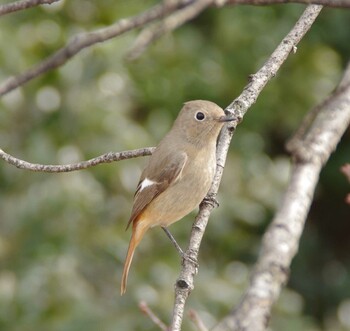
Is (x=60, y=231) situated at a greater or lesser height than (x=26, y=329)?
greater

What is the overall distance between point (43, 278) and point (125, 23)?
3652mm

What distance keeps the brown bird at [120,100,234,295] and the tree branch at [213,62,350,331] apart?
2294 millimetres

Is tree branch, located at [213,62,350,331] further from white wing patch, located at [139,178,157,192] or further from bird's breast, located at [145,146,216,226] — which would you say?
white wing patch, located at [139,178,157,192]

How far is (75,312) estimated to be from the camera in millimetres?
4559

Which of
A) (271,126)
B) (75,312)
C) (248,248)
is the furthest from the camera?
(271,126)

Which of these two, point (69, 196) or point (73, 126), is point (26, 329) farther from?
point (73, 126)

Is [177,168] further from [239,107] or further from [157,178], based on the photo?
[239,107]

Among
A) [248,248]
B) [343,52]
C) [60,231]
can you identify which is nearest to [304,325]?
[248,248]

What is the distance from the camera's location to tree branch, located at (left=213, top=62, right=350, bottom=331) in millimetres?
1028

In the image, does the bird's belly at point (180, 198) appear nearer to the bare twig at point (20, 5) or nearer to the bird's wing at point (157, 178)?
the bird's wing at point (157, 178)

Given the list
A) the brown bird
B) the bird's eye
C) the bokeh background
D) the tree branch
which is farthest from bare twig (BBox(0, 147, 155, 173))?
the bokeh background

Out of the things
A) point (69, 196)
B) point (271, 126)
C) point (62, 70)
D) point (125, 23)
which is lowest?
point (271, 126)

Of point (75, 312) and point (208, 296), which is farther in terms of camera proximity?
point (208, 296)

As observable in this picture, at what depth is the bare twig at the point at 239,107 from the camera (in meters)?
2.54
